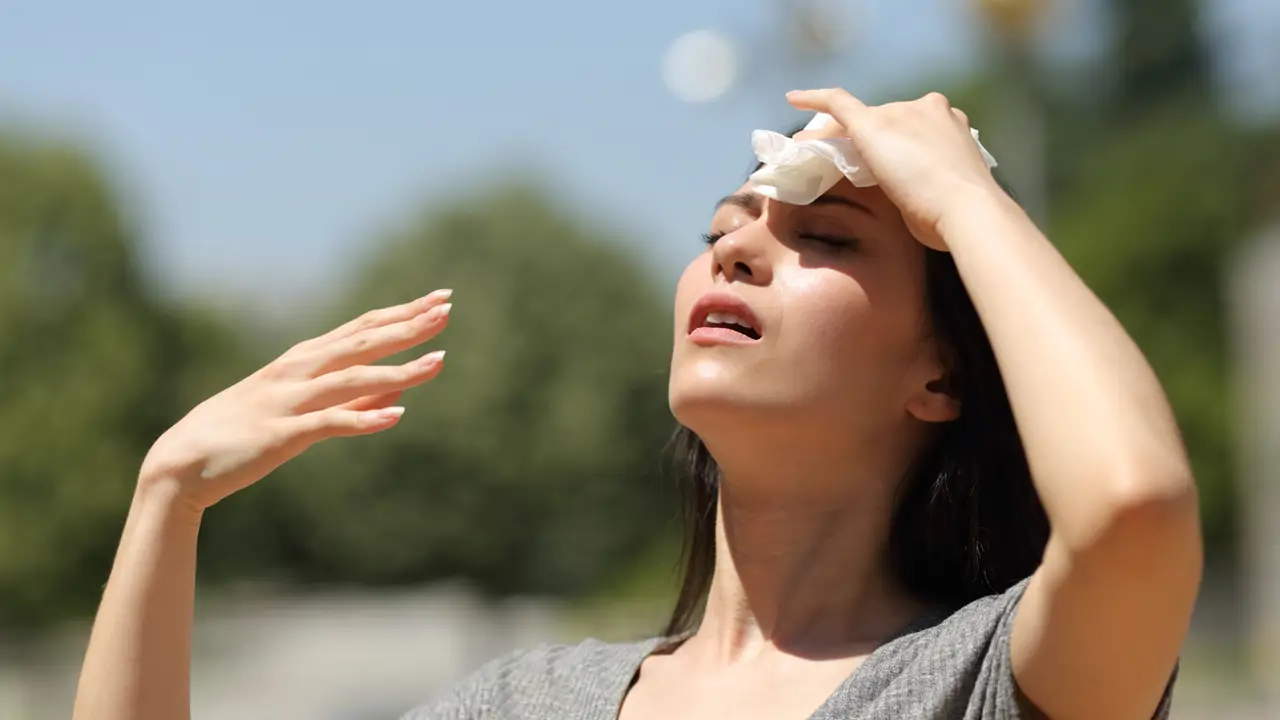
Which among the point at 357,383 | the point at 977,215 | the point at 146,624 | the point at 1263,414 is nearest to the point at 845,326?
the point at 977,215

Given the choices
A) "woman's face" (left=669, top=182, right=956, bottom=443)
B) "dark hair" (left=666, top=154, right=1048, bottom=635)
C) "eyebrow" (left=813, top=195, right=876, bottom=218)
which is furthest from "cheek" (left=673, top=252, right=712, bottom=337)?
"dark hair" (left=666, top=154, right=1048, bottom=635)

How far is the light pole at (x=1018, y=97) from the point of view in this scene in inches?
504

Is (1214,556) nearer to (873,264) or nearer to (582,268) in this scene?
(582,268)

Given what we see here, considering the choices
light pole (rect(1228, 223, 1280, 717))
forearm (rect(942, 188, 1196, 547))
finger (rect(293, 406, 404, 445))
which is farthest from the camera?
light pole (rect(1228, 223, 1280, 717))

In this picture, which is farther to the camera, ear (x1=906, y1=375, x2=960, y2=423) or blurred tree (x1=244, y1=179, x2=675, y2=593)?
blurred tree (x1=244, y1=179, x2=675, y2=593)

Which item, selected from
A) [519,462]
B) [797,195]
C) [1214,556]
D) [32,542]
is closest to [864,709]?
[797,195]

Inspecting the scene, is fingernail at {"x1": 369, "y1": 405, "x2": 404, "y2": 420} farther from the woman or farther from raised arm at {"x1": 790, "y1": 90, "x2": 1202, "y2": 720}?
raised arm at {"x1": 790, "y1": 90, "x2": 1202, "y2": 720}

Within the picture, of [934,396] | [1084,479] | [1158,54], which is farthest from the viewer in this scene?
[1158,54]

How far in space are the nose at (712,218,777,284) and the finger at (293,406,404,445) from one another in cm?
58

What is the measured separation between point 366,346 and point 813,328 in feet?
2.25

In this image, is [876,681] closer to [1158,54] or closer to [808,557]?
[808,557]

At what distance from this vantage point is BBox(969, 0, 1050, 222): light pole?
1280 cm

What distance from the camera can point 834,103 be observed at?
228 centimetres

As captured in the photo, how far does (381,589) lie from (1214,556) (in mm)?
18840
